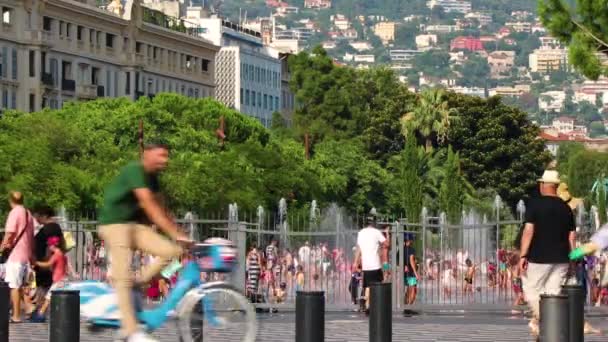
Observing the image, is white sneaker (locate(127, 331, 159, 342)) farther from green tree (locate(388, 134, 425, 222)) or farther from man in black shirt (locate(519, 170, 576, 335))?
green tree (locate(388, 134, 425, 222))

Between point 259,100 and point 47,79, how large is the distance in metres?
55.2

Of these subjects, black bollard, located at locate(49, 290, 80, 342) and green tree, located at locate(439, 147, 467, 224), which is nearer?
black bollard, located at locate(49, 290, 80, 342)

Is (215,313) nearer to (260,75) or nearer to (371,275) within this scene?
(371,275)

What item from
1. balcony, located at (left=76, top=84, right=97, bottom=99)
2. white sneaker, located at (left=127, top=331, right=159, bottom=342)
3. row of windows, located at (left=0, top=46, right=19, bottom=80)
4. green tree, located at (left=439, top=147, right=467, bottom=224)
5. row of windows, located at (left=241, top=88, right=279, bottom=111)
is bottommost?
white sneaker, located at (left=127, top=331, right=159, bottom=342)

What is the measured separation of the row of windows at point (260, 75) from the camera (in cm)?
15750

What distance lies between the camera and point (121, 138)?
89625mm

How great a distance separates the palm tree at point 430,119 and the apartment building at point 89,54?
47.4ft

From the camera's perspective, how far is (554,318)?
1627cm

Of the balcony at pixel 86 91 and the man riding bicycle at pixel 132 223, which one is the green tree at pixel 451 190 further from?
the man riding bicycle at pixel 132 223

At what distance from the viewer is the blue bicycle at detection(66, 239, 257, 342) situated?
58.3 feet

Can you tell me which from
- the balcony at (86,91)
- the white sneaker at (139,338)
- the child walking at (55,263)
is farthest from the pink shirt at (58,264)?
the balcony at (86,91)

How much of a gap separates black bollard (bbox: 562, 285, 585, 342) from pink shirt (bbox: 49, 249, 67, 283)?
1011cm

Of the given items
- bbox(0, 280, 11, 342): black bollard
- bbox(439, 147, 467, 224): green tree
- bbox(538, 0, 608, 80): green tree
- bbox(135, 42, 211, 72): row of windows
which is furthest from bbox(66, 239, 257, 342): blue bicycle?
bbox(135, 42, 211, 72): row of windows

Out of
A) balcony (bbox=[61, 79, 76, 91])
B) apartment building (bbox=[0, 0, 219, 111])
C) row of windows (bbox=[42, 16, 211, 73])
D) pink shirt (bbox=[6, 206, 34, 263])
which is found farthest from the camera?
row of windows (bbox=[42, 16, 211, 73])
